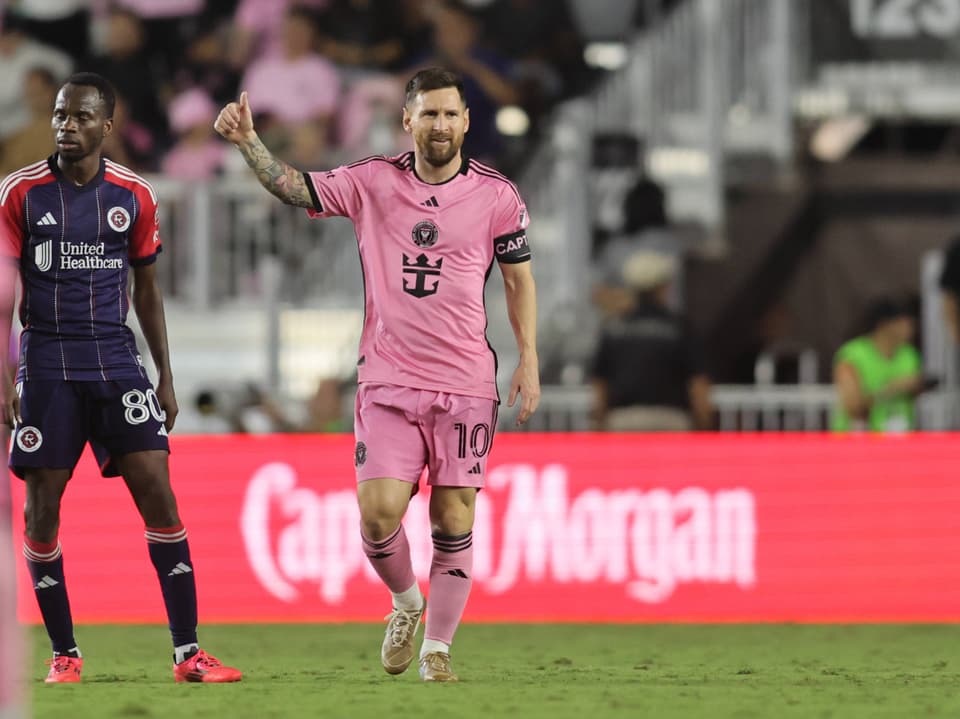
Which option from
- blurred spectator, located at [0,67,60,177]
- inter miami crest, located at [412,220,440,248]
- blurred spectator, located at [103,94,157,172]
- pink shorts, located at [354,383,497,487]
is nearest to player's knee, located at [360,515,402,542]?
pink shorts, located at [354,383,497,487]

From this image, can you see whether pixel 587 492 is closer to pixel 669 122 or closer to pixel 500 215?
pixel 500 215

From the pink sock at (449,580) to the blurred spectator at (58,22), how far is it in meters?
10.1

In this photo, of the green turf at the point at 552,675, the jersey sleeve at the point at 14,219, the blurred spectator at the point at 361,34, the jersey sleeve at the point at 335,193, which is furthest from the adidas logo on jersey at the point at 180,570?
the blurred spectator at the point at 361,34

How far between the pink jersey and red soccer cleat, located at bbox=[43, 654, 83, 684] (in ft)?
5.02

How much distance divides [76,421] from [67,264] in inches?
22.6

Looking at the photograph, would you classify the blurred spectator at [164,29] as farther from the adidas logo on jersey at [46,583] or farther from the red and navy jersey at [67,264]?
the adidas logo on jersey at [46,583]

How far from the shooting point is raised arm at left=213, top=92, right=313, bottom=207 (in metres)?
7.27

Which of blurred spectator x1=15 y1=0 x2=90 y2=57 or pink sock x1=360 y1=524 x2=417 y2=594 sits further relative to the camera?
blurred spectator x1=15 y1=0 x2=90 y2=57

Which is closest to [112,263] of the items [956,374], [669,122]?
[956,374]

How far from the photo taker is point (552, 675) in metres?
8.02

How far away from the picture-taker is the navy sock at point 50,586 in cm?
754

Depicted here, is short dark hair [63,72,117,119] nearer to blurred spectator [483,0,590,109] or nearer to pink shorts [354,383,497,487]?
pink shorts [354,383,497,487]

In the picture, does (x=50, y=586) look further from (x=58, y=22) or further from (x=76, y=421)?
(x=58, y=22)

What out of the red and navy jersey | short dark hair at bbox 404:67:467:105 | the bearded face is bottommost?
the red and navy jersey
